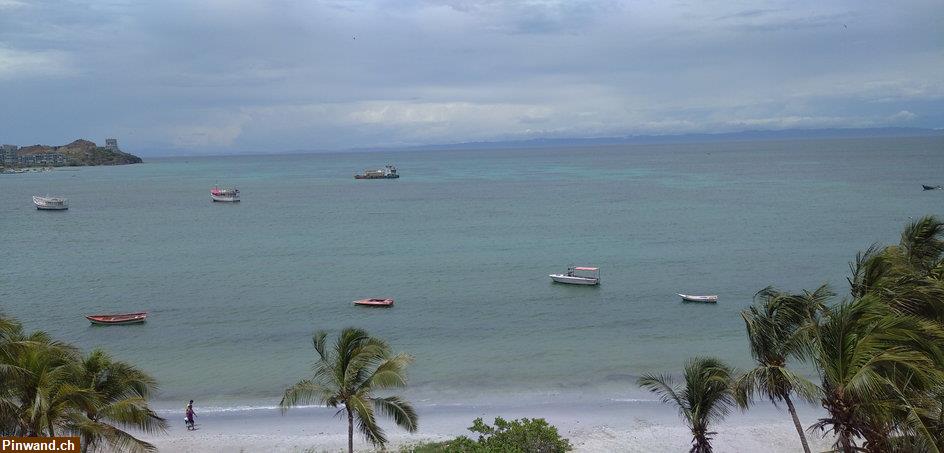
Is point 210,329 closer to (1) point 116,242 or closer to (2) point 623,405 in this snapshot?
(2) point 623,405

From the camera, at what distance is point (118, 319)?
39.3 metres

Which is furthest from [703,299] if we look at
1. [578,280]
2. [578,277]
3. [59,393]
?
[59,393]

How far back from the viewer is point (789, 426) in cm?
2323

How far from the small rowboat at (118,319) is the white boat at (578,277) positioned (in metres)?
25.0

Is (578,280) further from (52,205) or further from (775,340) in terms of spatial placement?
(52,205)

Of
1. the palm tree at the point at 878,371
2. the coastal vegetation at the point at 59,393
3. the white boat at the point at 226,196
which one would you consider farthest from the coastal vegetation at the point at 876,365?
the white boat at the point at 226,196

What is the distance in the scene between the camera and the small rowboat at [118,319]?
129 ft

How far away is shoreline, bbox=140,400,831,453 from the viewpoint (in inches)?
869

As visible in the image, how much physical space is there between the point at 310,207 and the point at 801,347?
92818mm

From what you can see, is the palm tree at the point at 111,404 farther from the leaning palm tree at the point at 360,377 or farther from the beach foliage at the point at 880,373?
the beach foliage at the point at 880,373

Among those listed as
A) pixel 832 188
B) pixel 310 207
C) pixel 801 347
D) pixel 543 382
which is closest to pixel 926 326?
pixel 801 347

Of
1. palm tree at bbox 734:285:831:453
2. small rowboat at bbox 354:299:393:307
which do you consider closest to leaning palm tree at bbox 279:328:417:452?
palm tree at bbox 734:285:831:453

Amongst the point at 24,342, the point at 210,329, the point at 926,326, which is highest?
the point at 926,326

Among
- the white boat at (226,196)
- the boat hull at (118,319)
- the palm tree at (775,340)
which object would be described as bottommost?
the boat hull at (118,319)
